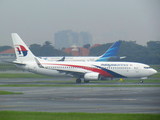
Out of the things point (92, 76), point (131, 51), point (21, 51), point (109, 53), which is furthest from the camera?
point (131, 51)

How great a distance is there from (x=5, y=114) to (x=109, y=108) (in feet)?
24.6

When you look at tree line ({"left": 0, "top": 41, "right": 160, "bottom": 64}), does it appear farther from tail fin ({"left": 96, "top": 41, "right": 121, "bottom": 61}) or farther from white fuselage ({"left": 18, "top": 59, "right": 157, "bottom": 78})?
white fuselage ({"left": 18, "top": 59, "right": 157, "bottom": 78})

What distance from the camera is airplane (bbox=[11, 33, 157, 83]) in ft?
155

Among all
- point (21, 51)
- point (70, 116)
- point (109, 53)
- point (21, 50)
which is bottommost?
point (70, 116)

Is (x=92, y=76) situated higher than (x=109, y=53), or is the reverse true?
(x=109, y=53)

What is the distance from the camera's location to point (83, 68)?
161 feet

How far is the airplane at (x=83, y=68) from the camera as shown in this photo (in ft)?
155

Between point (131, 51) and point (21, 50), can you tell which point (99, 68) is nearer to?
point (21, 50)

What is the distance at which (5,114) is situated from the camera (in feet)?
60.6

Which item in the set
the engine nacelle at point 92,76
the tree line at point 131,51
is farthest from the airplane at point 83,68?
the tree line at point 131,51

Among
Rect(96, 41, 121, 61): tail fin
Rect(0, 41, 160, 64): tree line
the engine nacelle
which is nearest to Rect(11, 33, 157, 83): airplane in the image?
the engine nacelle

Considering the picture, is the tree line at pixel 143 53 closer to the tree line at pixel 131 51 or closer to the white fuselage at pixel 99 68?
the tree line at pixel 131 51

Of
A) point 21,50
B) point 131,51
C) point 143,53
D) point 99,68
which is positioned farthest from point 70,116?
point 131,51

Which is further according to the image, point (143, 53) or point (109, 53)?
point (143, 53)
